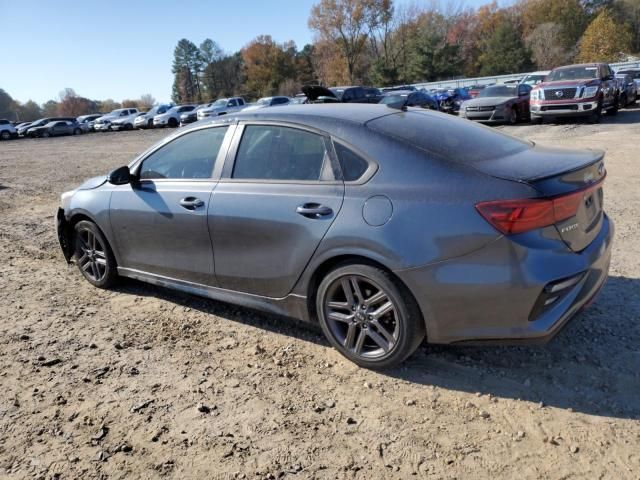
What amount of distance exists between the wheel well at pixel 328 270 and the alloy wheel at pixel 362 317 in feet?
0.33

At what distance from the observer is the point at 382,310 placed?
3.15 meters

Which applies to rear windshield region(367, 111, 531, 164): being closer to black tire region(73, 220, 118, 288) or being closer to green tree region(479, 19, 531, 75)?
black tire region(73, 220, 118, 288)

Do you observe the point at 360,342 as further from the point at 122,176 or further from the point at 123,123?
the point at 123,123

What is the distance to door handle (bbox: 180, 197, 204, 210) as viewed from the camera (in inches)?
152

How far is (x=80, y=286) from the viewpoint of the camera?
5160 mm

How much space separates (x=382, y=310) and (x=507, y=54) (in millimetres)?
67694

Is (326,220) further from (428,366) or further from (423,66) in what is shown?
(423,66)

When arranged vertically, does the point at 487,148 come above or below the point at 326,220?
above

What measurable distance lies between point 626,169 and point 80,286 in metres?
8.97

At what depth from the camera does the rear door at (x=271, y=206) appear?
3.31 meters

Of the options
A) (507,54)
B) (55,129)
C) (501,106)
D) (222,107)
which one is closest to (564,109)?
(501,106)

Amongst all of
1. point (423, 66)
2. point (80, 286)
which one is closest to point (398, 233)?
point (80, 286)

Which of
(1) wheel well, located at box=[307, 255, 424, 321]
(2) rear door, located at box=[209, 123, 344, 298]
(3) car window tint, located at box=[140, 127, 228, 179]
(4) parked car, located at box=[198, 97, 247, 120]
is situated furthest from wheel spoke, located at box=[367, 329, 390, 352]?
(4) parked car, located at box=[198, 97, 247, 120]

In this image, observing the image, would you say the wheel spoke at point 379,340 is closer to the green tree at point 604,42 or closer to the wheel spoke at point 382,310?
the wheel spoke at point 382,310
